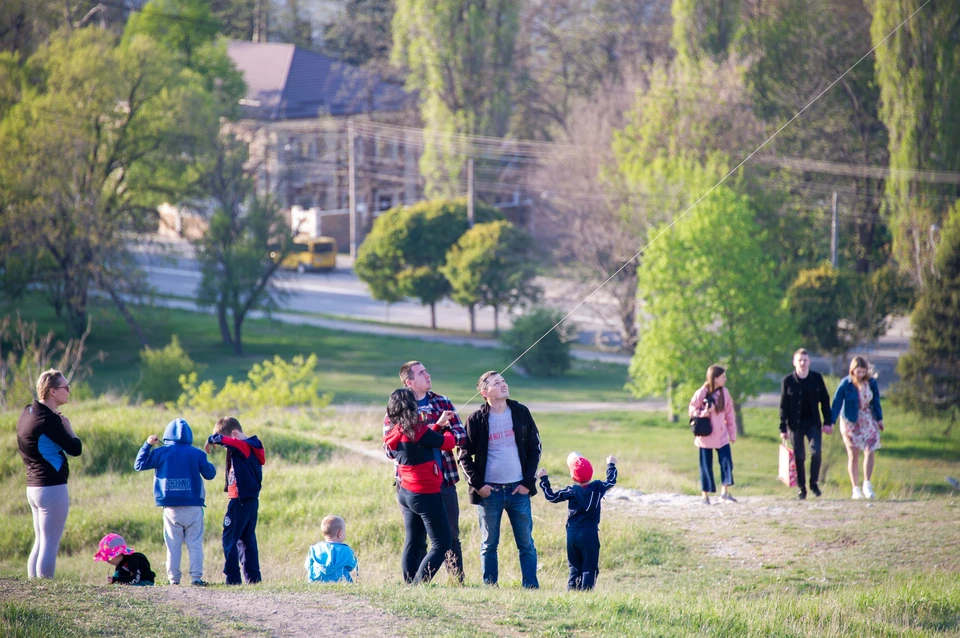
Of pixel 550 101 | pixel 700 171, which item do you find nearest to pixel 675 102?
pixel 700 171

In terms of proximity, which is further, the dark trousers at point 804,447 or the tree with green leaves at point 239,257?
the tree with green leaves at point 239,257

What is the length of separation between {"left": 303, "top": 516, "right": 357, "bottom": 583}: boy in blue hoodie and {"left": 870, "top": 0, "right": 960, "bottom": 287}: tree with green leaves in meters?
13.4

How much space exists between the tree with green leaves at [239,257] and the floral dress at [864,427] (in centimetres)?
2994

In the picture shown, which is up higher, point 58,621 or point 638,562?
point 58,621

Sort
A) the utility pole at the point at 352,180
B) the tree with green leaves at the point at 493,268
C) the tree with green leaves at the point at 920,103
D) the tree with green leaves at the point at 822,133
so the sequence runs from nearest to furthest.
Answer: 1. the tree with green leaves at the point at 920,103
2. the tree with green leaves at the point at 822,133
3. the tree with green leaves at the point at 493,268
4. the utility pole at the point at 352,180

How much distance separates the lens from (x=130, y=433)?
48.1 feet

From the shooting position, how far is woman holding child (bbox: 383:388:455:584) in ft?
20.8

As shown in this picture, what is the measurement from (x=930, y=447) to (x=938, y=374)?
1.99 m

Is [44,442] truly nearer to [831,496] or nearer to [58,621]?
[58,621]

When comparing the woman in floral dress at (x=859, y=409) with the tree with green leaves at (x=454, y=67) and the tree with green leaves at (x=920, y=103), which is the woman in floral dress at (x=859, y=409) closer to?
the tree with green leaves at (x=920, y=103)

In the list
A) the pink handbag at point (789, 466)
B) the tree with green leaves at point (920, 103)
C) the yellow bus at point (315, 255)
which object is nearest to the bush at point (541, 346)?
the tree with green leaves at point (920, 103)

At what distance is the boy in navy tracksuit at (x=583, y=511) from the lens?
6.48m

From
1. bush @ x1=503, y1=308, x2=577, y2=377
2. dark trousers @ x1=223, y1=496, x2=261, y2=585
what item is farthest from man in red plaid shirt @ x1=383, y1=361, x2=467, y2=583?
bush @ x1=503, y1=308, x2=577, y2=377

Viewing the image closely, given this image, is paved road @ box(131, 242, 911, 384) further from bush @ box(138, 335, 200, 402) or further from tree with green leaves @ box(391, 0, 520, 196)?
bush @ box(138, 335, 200, 402)
